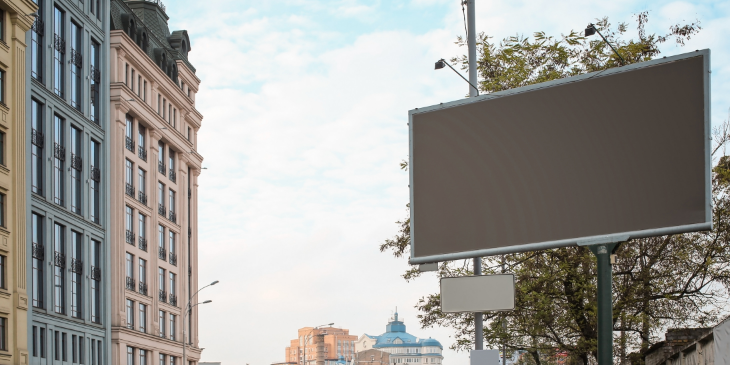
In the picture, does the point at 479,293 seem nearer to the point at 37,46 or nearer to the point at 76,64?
the point at 37,46

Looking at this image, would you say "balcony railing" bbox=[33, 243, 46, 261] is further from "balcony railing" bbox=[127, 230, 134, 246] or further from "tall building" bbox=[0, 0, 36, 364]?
"balcony railing" bbox=[127, 230, 134, 246]

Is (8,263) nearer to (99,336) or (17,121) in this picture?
(17,121)

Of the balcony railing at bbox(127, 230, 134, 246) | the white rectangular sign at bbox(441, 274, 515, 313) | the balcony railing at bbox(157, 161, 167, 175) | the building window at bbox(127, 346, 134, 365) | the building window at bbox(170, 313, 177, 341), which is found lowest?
the building window at bbox(127, 346, 134, 365)

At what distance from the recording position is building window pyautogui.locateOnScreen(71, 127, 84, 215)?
182 ft

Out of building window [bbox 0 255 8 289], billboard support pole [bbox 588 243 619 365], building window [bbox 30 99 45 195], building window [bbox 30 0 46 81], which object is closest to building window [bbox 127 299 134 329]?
building window [bbox 30 99 45 195]

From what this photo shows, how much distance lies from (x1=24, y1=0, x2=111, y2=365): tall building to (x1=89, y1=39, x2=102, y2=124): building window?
69 mm

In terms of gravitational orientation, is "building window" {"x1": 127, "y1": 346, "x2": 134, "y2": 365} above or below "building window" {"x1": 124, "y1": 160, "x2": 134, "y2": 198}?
below

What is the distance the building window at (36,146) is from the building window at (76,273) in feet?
18.6

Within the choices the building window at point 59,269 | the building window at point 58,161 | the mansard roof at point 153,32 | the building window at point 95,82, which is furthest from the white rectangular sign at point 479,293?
the mansard roof at point 153,32

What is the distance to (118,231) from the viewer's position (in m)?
63.5

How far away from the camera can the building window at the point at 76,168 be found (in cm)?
5538

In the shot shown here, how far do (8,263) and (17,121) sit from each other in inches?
291

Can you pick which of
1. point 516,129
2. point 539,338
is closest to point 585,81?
point 516,129

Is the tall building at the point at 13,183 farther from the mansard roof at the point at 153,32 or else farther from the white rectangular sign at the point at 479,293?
the white rectangular sign at the point at 479,293
